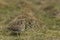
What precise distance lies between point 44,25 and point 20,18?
1.56 meters

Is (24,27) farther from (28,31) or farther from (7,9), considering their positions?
(7,9)

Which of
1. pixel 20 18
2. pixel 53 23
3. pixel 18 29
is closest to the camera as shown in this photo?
pixel 18 29

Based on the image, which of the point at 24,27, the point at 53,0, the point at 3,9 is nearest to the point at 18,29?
the point at 24,27

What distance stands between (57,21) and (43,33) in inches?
157

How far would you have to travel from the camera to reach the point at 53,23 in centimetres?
2086

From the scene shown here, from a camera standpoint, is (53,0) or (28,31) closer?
(28,31)

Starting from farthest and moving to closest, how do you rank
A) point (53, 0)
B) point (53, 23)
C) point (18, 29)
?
point (53, 0), point (53, 23), point (18, 29)

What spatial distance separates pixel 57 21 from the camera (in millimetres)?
21453

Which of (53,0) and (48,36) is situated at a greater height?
(53,0)

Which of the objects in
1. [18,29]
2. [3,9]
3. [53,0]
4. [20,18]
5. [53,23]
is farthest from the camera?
[53,0]

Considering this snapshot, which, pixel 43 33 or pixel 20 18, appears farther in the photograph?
pixel 20 18

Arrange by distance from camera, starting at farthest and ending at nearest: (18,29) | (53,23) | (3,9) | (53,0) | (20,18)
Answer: (53,0) → (3,9) → (53,23) → (20,18) → (18,29)

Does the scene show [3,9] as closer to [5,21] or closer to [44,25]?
[5,21]

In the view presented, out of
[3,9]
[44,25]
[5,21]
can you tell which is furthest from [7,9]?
[44,25]
